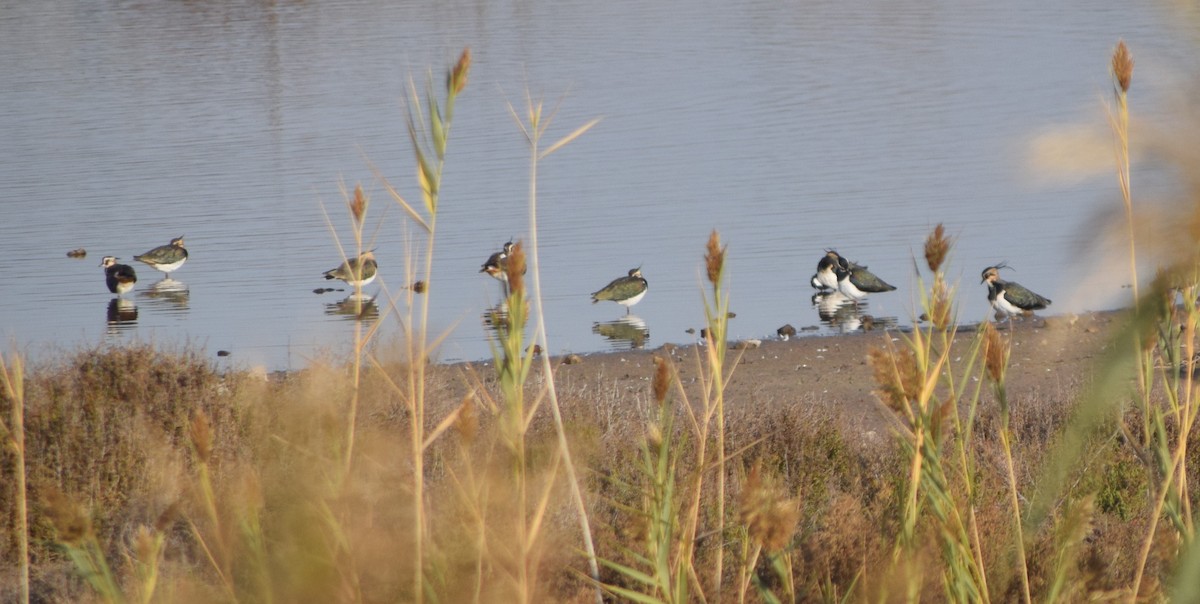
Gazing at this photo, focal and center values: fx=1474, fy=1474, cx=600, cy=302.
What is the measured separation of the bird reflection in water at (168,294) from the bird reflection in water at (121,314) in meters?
0.33

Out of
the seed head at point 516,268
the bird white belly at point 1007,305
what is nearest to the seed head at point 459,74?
the seed head at point 516,268

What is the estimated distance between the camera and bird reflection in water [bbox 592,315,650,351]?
12.4 meters

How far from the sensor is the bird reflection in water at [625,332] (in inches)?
486

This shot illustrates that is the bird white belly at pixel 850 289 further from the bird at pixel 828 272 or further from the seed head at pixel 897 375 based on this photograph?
the seed head at pixel 897 375

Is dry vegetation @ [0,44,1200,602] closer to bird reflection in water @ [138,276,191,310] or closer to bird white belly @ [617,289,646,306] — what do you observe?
bird white belly @ [617,289,646,306]

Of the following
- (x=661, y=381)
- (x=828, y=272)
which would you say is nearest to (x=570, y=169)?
(x=828, y=272)

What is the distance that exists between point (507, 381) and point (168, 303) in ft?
44.9

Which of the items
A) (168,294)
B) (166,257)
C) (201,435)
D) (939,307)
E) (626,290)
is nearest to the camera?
(201,435)

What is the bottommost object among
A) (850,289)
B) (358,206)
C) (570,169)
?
(358,206)

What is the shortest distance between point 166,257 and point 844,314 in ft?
23.6

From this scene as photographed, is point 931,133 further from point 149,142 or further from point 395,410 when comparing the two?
point 395,410

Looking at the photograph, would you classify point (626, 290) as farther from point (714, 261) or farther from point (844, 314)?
point (714, 261)

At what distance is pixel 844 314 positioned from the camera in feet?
43.4

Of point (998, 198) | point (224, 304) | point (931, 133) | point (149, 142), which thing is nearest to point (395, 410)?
point (224, 304)
